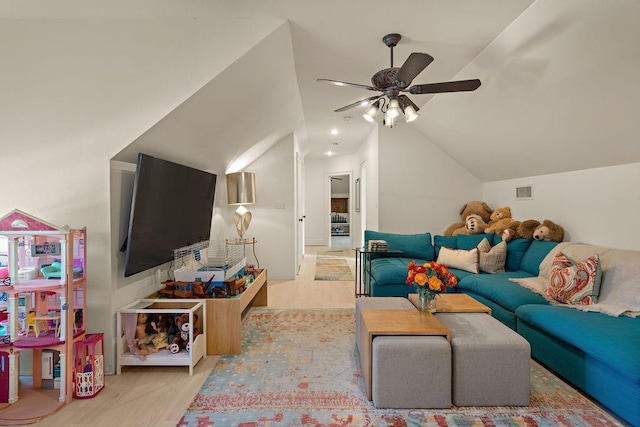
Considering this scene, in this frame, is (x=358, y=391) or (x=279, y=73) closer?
(x=358, y=391)

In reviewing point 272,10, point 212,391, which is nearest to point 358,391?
point 212,391

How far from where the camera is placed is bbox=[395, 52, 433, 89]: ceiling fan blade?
2.12m

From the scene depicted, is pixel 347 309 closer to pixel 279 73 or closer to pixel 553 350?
pixel 553 350

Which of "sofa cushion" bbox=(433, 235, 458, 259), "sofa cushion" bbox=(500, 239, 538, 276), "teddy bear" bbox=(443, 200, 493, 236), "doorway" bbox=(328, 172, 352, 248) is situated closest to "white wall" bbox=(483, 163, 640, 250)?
"sofa cushion" bbox=(500, 239, 538, 276)

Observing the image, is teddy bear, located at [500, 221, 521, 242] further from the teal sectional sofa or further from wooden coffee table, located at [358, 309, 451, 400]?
wooden coffee table, located at [358, 309, 451, 400]

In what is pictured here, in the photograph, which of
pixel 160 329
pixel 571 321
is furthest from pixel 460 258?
pixel 160 329

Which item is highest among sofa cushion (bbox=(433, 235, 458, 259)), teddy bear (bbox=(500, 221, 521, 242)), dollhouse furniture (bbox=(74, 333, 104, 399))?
teddy bear (bbox=(500, 221, 521, 242))

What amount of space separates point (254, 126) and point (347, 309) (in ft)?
7.91

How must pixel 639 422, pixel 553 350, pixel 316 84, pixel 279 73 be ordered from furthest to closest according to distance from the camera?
pixel 316 84
pixel 279 73
pixel 553 350
pixel 639 422

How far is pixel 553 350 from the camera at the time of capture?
2420mm

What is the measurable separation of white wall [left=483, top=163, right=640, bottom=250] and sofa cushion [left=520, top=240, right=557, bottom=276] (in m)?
0.26

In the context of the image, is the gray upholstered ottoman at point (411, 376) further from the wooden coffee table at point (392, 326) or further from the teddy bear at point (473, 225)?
the teddy bear at point (473, 225)

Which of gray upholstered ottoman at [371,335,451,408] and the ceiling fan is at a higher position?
the ceiling fan

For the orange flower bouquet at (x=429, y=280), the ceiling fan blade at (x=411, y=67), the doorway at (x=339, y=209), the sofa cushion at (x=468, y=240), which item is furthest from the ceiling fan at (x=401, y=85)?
the doorway at (x=339, y=209)
